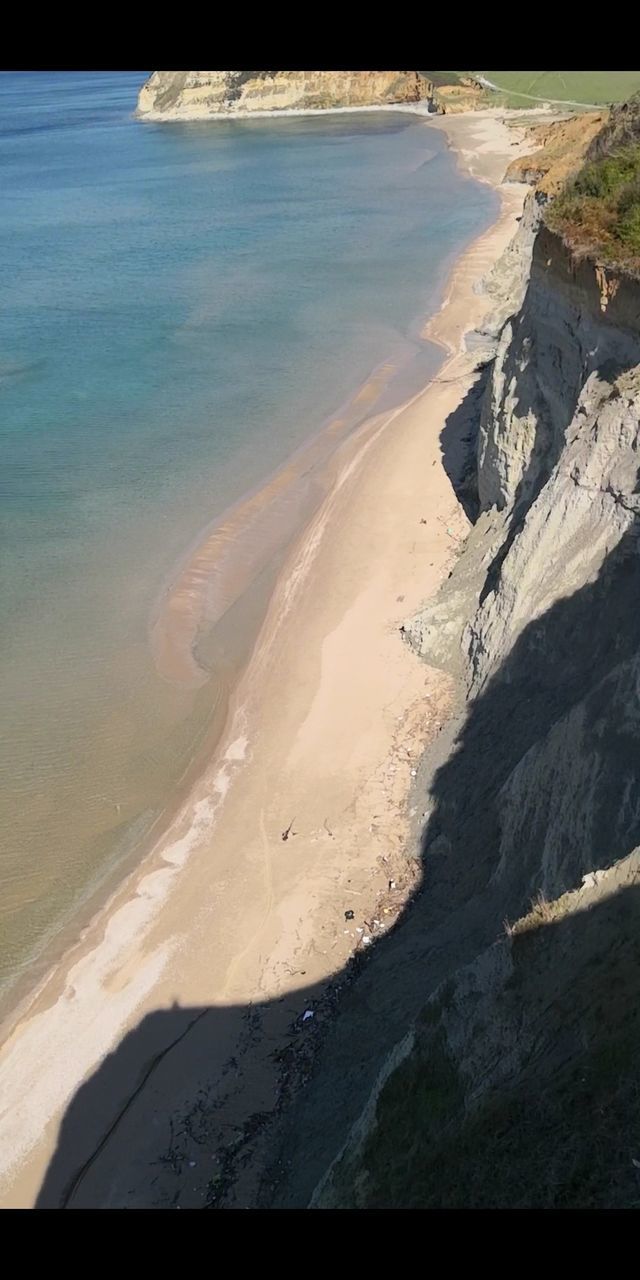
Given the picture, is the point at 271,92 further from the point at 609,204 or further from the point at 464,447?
the point at 609,204

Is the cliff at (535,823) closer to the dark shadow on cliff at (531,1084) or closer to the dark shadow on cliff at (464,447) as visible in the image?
the dark shadow on cliff at (531,1084)

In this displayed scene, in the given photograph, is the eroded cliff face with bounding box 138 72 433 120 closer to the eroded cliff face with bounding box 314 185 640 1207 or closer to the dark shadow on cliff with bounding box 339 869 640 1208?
the eroded cliff face with bounding box 314 185 640 1207

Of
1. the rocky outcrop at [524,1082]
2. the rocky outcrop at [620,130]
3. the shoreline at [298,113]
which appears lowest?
the rocky outcrop at [524,1082]

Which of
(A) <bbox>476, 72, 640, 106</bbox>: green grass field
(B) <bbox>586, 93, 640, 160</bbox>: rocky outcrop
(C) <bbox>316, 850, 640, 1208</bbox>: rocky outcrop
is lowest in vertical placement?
(C) <bbox>316, 850, 640, 1208</bbox>: rocky outcrop

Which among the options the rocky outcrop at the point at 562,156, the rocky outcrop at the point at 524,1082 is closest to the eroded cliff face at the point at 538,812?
the rocky outcrop at the point at 524,1082

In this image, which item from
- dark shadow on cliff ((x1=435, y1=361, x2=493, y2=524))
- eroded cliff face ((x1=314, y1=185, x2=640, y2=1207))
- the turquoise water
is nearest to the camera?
eroded cliff face ((x1=314, y1=185, x2=640, y2=1207))

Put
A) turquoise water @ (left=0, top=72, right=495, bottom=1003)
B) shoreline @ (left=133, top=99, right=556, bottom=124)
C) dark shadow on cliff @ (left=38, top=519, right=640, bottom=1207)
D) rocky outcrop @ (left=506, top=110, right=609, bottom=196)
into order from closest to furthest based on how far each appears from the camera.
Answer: dark shadow on cliff @ (left=38, top=519, right=640, bottom=1207)
turquoise water @ (left=0, top=72, right=495, bottom=1003)
rocky outcrop @ (left=506, top=110, right=609, bottom=196)
shoreline @ (left=133, top=99, right=556, bottom=124)

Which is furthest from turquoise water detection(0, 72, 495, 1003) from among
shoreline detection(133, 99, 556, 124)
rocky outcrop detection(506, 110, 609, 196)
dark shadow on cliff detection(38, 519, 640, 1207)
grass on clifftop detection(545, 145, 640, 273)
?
shoreline detection(133, 99, 556, 124)

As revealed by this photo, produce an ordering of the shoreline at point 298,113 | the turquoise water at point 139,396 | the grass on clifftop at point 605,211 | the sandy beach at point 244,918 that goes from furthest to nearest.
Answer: the shoreline at point 298,113, the turquoise water at point 139,396, the grass on clifftop at point 605,211, the sandy beach at point 244,918
